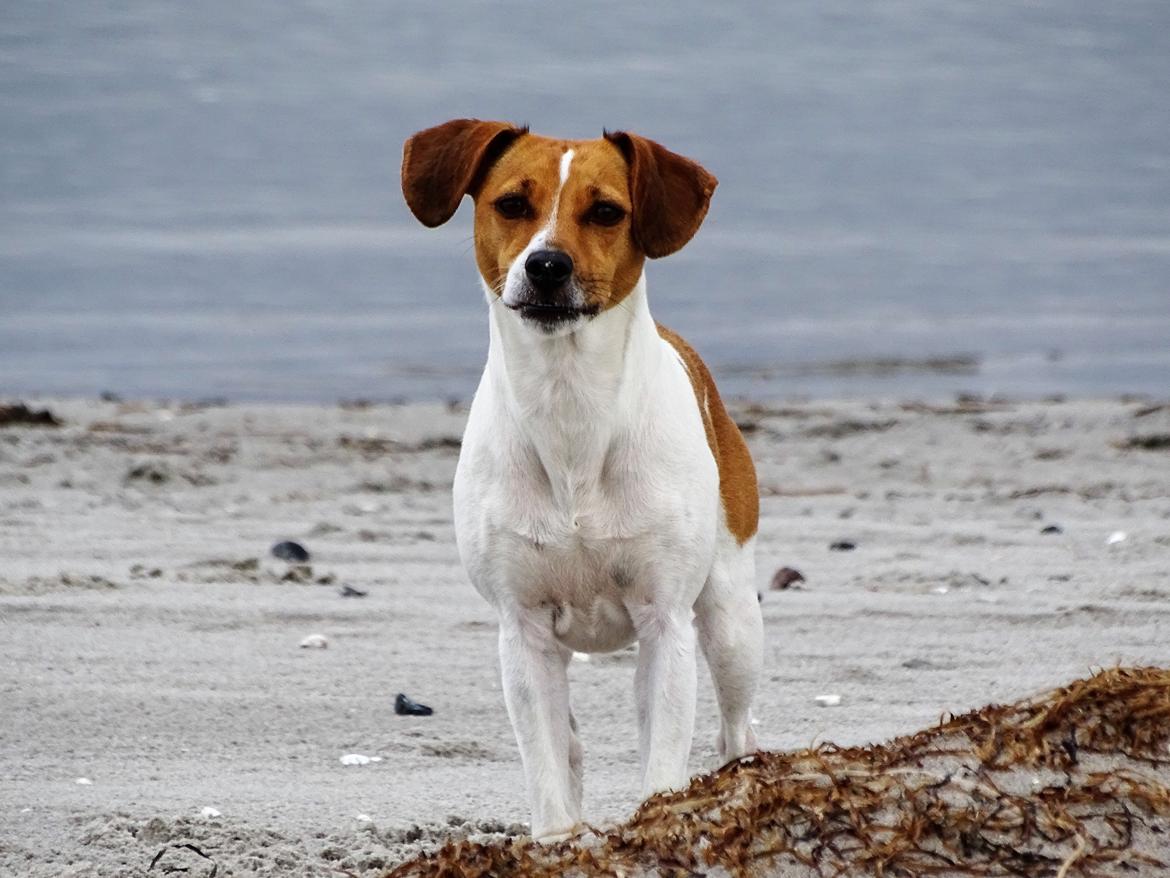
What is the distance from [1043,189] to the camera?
94.7ft

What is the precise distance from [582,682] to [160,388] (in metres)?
9.09

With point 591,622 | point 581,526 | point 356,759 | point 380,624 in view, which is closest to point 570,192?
point 581,526

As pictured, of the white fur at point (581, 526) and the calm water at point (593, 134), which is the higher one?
the white fur at point (581, 526)

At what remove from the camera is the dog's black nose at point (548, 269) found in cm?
447

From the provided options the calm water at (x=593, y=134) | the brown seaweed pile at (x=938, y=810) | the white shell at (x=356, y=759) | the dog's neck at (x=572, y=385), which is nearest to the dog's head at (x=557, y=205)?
the dog's neck at (x=572, y=385)

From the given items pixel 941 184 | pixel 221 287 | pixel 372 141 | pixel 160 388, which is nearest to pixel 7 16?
A: pixel 372 141

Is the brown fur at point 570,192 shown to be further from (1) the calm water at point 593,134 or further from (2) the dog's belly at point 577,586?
(1) the calm water at point 593,134

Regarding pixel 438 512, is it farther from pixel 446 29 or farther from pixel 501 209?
pixel 446 29

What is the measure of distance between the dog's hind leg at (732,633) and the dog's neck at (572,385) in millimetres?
640

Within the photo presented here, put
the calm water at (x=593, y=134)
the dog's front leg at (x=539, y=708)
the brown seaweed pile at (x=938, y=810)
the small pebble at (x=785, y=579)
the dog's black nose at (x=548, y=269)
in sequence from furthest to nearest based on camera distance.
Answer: the calm water at (x=593, y=134) → the small pebble at (x=785, y=579) → the dog's front leg at (x=539, y=708) → the dog's black nose at (x=548, y=269) → the brown seaweed pile at (x=938, y=810)

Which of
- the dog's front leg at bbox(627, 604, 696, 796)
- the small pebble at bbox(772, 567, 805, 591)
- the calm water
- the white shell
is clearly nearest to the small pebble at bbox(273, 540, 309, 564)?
the small pebble at bbox(772, 567, 805, 591)

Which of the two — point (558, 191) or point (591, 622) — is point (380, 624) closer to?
point (591, 622)

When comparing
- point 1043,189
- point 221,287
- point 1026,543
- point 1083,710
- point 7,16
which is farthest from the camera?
point 7,16

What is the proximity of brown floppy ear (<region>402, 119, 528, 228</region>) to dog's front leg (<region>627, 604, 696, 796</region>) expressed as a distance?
3.81ft
